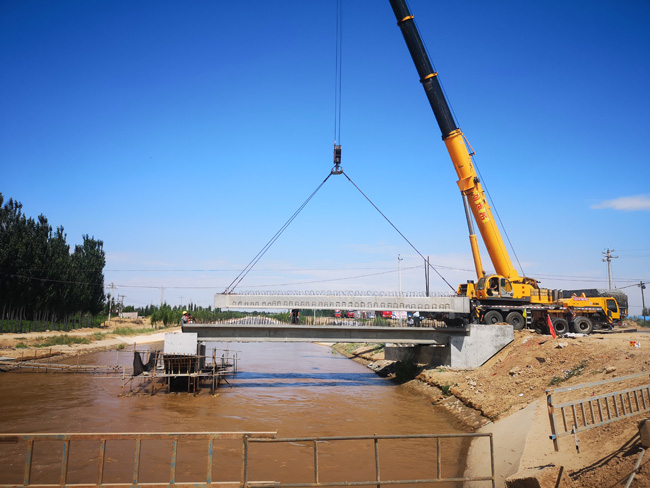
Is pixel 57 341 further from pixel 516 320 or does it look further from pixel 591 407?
pixel 591 407

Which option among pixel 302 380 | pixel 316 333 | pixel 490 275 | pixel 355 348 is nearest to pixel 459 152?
pixel 490 275

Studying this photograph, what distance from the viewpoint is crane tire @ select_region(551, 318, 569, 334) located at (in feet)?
93.5

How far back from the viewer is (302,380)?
108 ft

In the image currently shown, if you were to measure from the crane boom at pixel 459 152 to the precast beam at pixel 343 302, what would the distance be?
Result: 132 inches

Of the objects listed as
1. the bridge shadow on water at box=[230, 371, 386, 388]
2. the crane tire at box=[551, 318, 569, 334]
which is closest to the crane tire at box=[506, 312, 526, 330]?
the crane tire at box=[551, 318, 569, 334]

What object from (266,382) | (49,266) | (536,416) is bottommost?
(266,382)

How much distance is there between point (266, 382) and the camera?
31.8 m

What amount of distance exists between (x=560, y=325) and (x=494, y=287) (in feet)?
18.6

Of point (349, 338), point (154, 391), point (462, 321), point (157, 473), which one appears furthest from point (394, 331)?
point (157, 473)

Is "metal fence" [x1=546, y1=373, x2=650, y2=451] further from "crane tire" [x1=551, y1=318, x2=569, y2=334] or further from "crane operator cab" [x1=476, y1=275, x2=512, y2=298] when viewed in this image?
"crane tire" [x1=551, y1=318, x2=569, y2=334]

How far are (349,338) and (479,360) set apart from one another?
819 centimetres

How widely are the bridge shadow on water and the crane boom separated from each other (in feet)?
40.1

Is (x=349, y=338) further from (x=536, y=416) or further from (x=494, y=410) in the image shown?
(x=536, y=416)

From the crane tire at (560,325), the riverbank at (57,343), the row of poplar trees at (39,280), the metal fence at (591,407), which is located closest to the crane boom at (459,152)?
the crane tire at (560,325)
